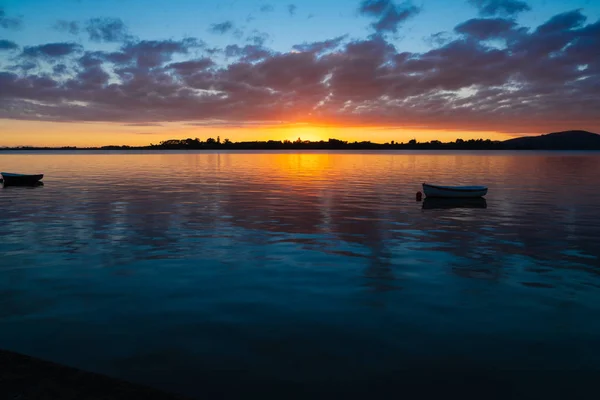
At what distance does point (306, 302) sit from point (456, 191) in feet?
112

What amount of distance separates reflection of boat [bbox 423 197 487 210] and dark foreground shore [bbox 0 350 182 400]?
34.6 m

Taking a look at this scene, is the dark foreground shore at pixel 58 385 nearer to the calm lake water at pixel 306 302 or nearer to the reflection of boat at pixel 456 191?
the calm lake water at pixel 306 302

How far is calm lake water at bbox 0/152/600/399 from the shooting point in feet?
32.3

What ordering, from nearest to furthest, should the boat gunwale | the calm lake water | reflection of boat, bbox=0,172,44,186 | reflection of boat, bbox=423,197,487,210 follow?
the calm lake water, reflection of boat, bbox=423,197,487,210, the boat gunwale, reflection of boat, bbox=0,172,44,186

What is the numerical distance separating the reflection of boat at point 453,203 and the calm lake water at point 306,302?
34.2 ft

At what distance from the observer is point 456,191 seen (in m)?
43.8

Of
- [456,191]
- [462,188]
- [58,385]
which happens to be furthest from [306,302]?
[462,188]

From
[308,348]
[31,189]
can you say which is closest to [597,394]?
[308,348]

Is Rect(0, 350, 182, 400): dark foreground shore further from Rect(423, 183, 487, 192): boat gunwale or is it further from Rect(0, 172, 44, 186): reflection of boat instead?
Rect(0, 172, 44, 186): reflection of boat

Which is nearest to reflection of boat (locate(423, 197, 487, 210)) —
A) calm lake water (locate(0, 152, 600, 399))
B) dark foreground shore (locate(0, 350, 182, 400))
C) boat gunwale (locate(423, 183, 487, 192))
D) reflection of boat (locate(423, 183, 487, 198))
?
reflection of boat (locate(423, 183, 487, 198))

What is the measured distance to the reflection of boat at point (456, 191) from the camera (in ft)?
142

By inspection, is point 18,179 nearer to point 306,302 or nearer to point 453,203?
point 453,203

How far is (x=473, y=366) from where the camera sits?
396 inches

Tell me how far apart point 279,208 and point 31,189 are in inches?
1346
